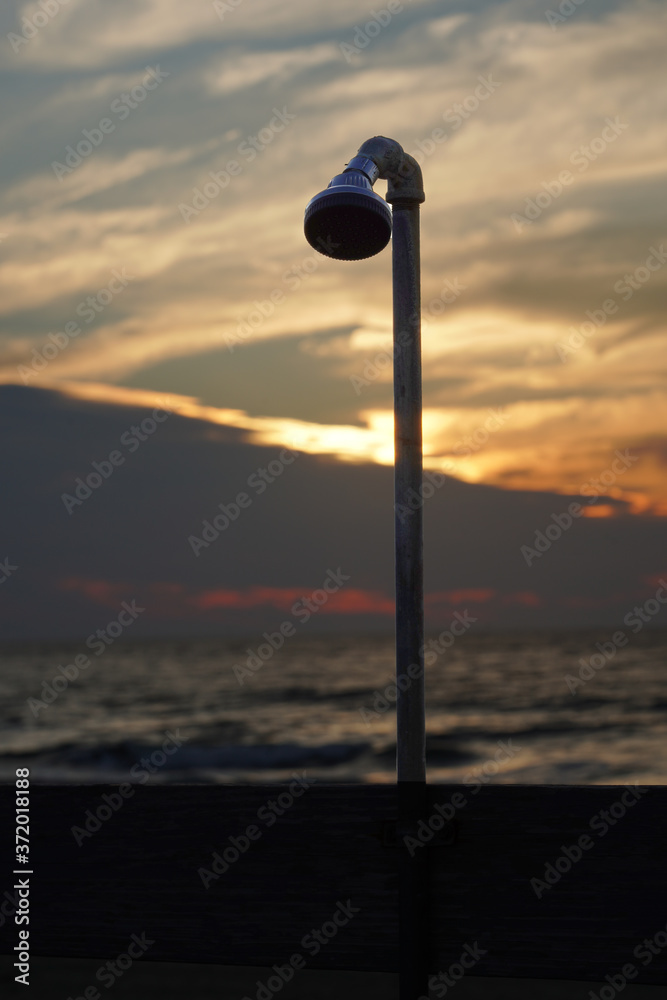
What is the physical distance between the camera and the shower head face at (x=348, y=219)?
2779 mm

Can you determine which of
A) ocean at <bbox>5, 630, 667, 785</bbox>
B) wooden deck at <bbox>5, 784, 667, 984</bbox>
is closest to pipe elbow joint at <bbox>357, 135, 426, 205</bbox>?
wooden deck at <bbox>5, 784, 667, 984</bbox>

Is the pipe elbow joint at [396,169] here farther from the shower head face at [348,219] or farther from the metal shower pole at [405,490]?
the shower head face at [348,219]

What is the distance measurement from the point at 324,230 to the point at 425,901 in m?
2.11

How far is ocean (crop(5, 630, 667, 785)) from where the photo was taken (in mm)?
25922

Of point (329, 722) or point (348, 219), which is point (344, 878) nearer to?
point (348, 219)

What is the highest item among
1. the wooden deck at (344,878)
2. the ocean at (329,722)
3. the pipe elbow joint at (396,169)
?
the ocean at (329,722)

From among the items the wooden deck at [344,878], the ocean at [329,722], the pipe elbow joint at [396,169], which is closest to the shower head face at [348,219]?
the pipe elbow joint at [396,169]

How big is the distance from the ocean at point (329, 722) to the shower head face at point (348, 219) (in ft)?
56.2

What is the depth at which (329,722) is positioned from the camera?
1337 inches

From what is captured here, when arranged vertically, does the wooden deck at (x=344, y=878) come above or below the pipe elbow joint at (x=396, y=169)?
below

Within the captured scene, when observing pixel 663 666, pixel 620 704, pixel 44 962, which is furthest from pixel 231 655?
pixel 44 962

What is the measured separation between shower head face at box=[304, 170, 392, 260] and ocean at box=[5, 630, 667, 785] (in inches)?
674

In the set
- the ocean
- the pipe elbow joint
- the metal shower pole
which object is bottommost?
the metal shower pole

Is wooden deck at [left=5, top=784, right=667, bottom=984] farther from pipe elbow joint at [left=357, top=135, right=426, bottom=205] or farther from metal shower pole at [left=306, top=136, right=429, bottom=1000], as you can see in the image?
pipe elbow joint at [left=357, top=135, right=426, bottom=205]
